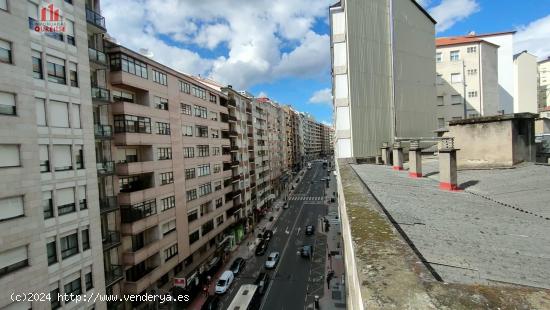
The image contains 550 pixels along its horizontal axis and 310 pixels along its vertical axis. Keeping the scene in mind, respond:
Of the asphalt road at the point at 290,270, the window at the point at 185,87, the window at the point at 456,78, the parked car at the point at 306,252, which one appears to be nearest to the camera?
the asphalt road at the point at 290,270

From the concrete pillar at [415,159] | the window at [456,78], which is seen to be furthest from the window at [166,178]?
the window at [456,78]

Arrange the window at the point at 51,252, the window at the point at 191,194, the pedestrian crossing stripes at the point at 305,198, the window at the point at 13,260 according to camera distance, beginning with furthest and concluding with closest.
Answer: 1. the pedestrian crossing stripes at the point at 305,198
2. the window at the point at 191,194
3. the window at the point at 51,252
4. the window at the point at 13,260

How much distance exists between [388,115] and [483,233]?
67.9 ft

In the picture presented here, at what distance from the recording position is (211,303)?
28.0 m

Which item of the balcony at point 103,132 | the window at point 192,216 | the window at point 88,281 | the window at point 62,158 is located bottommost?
the window at point 88,281

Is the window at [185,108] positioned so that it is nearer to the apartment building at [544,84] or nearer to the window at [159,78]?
the window at [159,78]

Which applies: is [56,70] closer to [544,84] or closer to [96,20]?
[96,20]

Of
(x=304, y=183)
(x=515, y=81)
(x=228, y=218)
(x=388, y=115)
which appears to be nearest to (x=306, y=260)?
(x=228, y=218)

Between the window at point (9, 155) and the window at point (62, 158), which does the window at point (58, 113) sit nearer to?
the window at point (62, 158)

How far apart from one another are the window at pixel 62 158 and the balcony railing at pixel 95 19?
359 inches

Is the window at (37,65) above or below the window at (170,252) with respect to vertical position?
above

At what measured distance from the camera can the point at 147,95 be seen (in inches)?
1036

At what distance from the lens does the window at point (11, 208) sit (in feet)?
47.4

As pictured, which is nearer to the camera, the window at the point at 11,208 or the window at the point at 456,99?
the window at the point at 11,208
